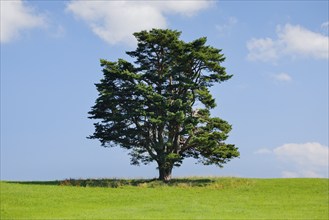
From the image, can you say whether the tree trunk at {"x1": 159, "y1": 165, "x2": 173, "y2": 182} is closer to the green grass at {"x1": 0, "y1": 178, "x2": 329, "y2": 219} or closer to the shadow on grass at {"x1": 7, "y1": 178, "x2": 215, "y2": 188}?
the shadow on grass at {"x1": 7, "y1": 178, "x2": 215, "y2": 188}

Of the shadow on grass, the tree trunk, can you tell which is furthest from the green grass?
the tree trunk

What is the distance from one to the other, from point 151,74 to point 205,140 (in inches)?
353

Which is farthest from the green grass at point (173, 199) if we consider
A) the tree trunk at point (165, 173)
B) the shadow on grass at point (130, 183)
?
the tree trunk at point (165, 173)

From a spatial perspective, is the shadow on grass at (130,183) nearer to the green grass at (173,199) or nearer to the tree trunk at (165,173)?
the green grass at (173,199)

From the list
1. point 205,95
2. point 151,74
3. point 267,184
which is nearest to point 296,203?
point 267,184

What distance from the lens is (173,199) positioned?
33.7m

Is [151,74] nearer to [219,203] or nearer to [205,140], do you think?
[205,140]

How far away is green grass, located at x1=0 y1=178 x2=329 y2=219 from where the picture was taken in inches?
1084

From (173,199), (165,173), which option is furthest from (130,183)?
(173,199)

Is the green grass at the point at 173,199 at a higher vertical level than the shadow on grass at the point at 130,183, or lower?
lower

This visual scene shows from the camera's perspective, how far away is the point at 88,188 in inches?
1544

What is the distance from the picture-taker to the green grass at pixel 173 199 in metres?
27.5

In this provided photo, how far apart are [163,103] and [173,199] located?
13684 millimetres

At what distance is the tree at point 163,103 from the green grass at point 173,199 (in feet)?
10.4
